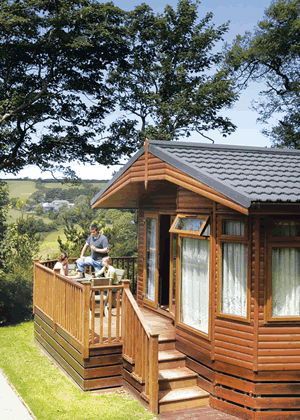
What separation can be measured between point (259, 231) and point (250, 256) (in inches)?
15.2

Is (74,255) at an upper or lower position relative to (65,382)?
upper

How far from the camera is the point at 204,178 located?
22.8 feet

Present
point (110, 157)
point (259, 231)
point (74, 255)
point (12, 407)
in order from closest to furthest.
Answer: point (259, 231), point (12, 407), point (74, 255), point (110, 157)

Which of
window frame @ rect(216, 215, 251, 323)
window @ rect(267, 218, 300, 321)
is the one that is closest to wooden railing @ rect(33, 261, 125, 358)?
window frame @ rect(216, 215, 251, 323)

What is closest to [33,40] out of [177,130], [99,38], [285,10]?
[99,38]

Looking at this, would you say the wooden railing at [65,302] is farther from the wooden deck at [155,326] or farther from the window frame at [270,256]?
the window frame at [270,256]

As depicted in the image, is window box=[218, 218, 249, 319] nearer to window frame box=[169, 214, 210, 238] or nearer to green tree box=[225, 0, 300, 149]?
window frame box=[169, 214, 210, 238]

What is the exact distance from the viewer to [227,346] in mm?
7113

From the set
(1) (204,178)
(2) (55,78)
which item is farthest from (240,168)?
(2) (55,78)

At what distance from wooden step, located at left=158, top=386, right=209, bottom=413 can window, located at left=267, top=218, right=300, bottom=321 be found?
1.76m

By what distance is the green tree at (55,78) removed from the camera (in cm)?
2069

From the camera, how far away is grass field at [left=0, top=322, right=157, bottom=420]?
22.7ft

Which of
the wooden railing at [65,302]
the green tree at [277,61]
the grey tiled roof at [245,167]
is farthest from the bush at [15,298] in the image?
the green tree at [277,61]

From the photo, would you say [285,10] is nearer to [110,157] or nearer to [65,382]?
[110,157]
